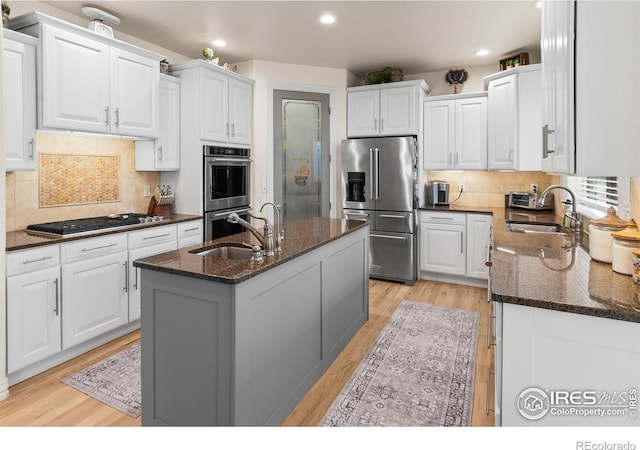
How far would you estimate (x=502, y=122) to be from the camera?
4395 mm

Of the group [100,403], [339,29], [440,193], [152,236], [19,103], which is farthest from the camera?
[440,193]

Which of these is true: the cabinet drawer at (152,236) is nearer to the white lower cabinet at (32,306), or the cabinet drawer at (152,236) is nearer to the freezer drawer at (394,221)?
the white lower cabinet at (32,306)

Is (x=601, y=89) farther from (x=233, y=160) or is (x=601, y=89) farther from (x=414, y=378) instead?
(x=233, y=160)

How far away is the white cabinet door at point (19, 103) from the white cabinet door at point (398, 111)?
11.7 feet

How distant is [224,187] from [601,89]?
3552 mm

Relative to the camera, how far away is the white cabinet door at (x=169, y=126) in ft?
12.6

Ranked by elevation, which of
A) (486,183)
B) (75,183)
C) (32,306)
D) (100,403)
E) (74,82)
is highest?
(74,82)

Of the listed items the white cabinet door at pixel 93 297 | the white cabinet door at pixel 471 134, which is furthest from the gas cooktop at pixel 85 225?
the white cabinet door at pixel 471 134

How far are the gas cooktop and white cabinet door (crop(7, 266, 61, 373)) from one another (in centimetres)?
30

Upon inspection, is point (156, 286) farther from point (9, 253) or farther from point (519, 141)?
point (519, 141)

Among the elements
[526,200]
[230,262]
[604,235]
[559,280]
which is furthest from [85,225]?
[526,200]

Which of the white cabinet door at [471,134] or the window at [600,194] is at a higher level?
the white cabinet door at [471,134]

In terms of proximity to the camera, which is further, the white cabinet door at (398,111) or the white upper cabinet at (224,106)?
the white cabinet door at (398,111)
